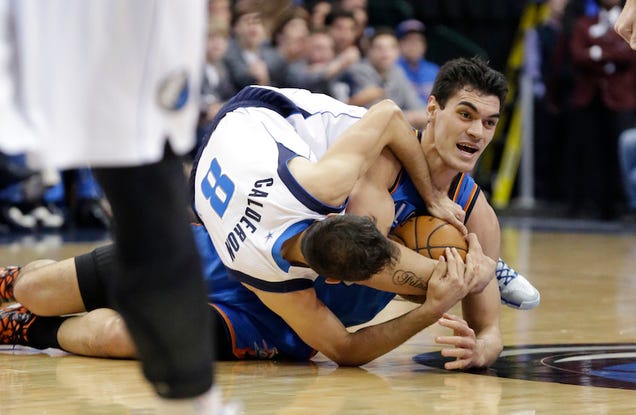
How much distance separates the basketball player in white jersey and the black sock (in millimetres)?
2197

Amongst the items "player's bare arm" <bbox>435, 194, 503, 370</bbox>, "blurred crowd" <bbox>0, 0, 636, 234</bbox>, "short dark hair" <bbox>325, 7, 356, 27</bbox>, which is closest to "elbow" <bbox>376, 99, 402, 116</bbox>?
"player's bare arm" <bbox>435, 194, 503, 370</bbox>

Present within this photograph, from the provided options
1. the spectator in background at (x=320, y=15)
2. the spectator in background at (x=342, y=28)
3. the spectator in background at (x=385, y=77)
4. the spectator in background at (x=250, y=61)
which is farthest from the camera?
the spectator in background at (x=320, y=15)

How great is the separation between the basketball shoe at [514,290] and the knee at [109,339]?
4.35 ft

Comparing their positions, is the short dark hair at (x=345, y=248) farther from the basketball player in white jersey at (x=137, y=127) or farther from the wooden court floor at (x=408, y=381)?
the basketball player in white jersey at (x=137, y=127)

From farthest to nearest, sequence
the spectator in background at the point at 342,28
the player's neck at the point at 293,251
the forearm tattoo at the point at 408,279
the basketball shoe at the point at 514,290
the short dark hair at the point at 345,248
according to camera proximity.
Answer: the spectator in background at the point at 342,28, the basketball shoe at the point at 514,290, the forearm tattoo at the point at 408,279, the player's neck at the point at 293,251, the short dark hair at the point at 345,248

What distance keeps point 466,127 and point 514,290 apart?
0.68 metres

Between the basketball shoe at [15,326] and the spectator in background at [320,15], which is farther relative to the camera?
the spectator in background at [320,15]

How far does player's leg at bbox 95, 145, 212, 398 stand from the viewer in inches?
70.2

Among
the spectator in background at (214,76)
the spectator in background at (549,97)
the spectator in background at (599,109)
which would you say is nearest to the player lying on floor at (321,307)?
the spectator in background at (214,76)

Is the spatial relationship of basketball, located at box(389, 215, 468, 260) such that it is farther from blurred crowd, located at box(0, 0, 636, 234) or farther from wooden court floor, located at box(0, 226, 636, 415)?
blurred crowd, located at box(0, 0, 636, 234)

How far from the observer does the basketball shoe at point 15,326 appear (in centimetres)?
396

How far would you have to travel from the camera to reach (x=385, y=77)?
10734mm

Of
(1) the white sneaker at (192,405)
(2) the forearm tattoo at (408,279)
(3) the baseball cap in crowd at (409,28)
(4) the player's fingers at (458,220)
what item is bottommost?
(1) the white sneaker at (192,405)

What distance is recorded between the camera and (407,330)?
11.7 ft
